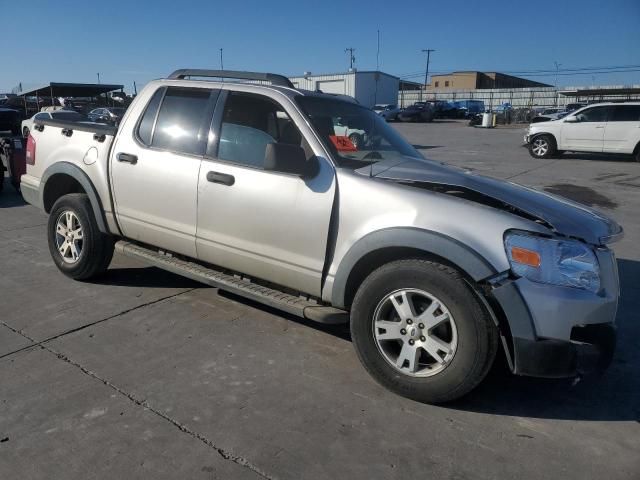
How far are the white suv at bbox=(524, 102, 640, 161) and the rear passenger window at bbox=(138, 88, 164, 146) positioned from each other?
49.5 ft

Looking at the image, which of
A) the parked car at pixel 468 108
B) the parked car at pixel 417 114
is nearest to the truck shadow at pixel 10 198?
the parked car at pixel 417 114

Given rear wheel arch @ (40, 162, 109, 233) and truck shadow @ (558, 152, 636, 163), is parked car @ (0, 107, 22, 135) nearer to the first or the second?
rear wheel arch @ (40, 162, 109, 233)

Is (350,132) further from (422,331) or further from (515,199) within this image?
(422,331)

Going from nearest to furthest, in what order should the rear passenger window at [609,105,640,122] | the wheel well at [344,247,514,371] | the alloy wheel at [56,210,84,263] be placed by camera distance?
the wheel well at [344,247,514,371], the alloy wheel at [56,210,84,263], the rear passenger window at [609,105,640,122]

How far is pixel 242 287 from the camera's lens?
3.66 metres

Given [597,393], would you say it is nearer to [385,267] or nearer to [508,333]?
[508,333]

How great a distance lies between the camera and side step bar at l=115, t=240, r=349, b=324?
329 cm

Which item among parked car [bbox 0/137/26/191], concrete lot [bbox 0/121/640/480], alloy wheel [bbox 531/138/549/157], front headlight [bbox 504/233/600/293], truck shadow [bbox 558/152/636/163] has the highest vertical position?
alloy wheel [bbox 531/138/549/157]

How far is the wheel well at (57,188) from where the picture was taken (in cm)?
489

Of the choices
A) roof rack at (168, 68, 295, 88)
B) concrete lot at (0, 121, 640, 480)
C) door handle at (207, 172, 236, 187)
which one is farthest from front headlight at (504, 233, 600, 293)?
roof rack at (168, 68, 295, 88)

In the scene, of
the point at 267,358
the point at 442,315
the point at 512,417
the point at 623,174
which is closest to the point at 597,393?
the point at 512,417

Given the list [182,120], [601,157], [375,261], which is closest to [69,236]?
[182,120]

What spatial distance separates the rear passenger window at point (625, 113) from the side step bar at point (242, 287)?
50.8 ft

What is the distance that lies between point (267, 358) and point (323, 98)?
6.53ft
